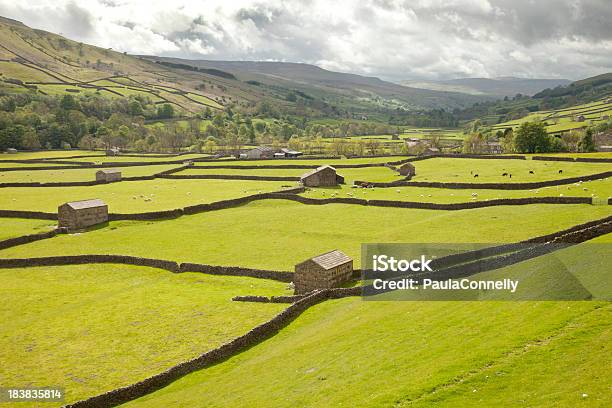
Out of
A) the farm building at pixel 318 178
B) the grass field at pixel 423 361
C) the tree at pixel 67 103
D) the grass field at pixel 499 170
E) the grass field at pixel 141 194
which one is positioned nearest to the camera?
the grass field at pixel 423 361

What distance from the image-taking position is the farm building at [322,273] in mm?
34500

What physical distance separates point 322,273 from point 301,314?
376 cm

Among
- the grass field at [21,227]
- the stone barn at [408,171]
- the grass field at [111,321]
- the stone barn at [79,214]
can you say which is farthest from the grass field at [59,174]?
the grass field at [111,321]

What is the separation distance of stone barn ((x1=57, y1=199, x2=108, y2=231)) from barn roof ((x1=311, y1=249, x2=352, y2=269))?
35.1 m

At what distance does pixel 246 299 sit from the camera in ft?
115

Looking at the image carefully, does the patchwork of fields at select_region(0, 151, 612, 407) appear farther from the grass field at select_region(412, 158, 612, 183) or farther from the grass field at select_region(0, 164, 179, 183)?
the grass field at select_region(0, 164, 179, 183)

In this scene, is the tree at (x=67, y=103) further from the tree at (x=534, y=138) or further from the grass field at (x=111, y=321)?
the grass field at (x=111, y=321)

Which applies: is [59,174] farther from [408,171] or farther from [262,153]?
[408,171]

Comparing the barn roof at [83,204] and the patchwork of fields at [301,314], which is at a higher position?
the barn roof at [83,204]

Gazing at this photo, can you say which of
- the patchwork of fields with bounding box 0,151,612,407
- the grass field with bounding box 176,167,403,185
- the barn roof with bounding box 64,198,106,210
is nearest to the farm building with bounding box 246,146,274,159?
the grass field with bounding box 176,167,403,185

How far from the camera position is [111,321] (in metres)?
33.4

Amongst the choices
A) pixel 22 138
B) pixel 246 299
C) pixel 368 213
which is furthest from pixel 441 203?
pixel 22 138
